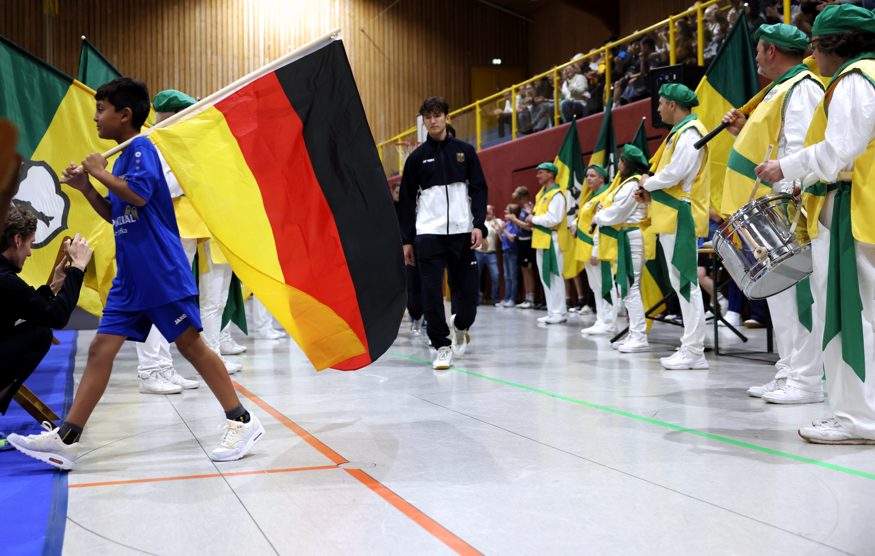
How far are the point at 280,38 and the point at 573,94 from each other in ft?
38.4

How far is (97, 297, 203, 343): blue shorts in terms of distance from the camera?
343cm

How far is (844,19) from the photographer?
352 cm

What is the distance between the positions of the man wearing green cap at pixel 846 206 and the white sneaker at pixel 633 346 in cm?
349

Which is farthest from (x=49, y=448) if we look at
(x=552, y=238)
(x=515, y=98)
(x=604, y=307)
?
(x=515, y=98)

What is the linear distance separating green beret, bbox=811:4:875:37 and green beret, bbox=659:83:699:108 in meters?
2.41

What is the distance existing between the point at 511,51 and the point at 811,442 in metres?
22.7

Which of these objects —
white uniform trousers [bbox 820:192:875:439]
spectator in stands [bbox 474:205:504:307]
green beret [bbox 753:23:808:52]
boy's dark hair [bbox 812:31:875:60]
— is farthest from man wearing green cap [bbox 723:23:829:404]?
spectator in stands [bbox 474:205:504:307]

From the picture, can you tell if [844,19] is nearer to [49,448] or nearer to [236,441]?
[236,441]

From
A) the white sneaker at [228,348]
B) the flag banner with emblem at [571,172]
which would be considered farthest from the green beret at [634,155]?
the white sneaker at [228,348]

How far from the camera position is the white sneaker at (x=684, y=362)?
19.5 ft

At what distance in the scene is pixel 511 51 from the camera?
81.8 ft

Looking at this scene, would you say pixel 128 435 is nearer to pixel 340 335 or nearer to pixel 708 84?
pixel 340 335

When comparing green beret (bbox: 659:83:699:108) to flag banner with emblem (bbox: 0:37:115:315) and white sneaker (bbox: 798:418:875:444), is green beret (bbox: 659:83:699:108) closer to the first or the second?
white sneaker (bbox: 798:418:875:444)

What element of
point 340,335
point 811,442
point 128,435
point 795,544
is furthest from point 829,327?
point 128,435
